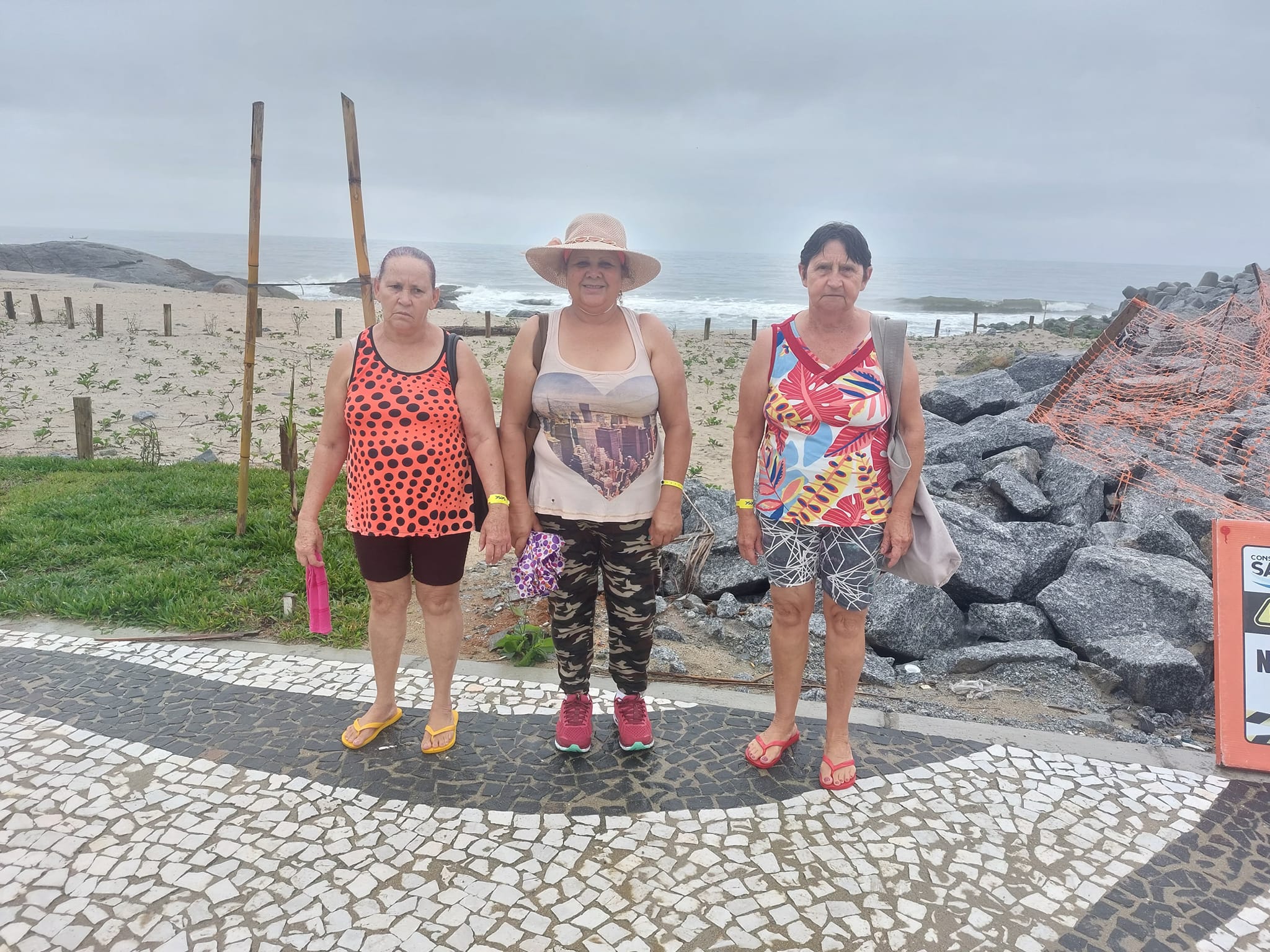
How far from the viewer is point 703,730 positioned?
10.9 feet

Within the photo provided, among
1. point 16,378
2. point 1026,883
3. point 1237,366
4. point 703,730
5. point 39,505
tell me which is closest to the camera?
point 1026,883

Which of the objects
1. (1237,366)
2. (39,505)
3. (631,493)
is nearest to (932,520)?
(631,493)

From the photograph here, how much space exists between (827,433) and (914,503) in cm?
48

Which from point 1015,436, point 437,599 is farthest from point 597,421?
point 1015,436

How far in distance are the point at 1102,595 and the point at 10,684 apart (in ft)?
17.9

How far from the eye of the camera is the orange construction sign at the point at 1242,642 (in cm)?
305

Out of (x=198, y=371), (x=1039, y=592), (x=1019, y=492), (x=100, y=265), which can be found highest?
(x=100, y=265)

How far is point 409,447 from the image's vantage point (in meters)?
2.76

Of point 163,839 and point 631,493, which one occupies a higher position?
point 631,493

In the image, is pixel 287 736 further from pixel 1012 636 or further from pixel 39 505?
pixel 39 505

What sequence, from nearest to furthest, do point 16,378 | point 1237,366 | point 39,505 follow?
point 39,505, point 1237,366, point 16,378

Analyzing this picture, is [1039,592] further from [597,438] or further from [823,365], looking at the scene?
[597,438]

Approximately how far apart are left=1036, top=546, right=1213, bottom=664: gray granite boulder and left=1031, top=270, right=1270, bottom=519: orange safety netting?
1531 mm

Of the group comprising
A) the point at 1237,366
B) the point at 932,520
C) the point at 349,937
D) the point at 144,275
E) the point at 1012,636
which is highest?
the point at 144,275
